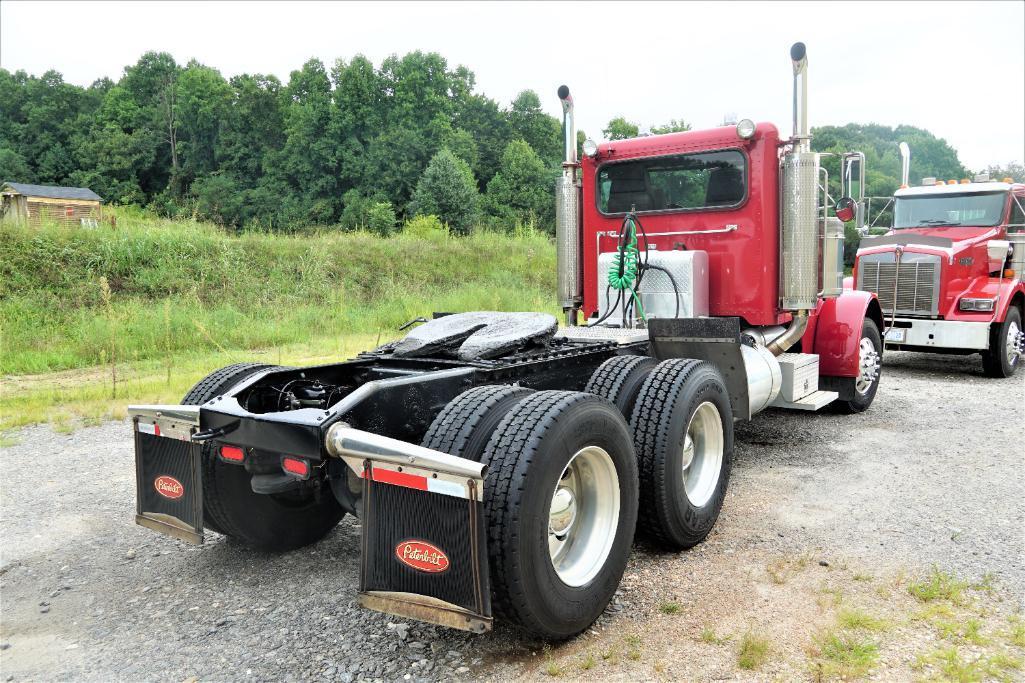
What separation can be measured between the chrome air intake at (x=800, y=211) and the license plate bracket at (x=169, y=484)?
4.79 metres

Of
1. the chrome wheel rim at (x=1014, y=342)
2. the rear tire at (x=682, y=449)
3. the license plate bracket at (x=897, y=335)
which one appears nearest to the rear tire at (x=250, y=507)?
the rear tire at (x=682, y=449)

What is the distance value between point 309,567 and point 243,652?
855mm

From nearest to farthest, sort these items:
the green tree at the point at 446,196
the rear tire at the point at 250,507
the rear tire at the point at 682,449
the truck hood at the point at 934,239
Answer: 1. the rear tire at the point at 250,507
2. the rear tire at the point at 682,449
3. the truck hood at the point at 934,239
4. the green tree at the point at 446,196

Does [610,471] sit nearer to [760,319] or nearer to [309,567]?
[309,567]

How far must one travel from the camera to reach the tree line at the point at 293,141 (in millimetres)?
49719

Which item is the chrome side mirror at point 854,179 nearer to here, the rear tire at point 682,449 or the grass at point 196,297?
the rear tire at point 682,449

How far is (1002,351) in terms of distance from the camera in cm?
951

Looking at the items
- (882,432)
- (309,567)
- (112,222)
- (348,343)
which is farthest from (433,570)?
(112,222)

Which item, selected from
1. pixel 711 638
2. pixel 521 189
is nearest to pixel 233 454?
pixel 711 638

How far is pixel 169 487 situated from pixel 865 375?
661 cm

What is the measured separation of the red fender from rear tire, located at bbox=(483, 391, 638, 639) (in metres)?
4.56

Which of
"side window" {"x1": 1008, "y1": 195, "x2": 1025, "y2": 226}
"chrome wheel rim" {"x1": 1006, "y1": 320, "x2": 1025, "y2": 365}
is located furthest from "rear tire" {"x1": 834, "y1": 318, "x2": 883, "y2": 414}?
"side window" {"x1": 1008, "y1": 195, "x2": 1025, "y2": 226}

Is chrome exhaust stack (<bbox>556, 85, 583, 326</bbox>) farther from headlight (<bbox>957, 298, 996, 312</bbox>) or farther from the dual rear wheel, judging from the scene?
headlight (<bbox>957, 298, 996, 312</bbox>)

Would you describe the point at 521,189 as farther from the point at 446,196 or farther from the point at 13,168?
Answer: the point at 13,168
